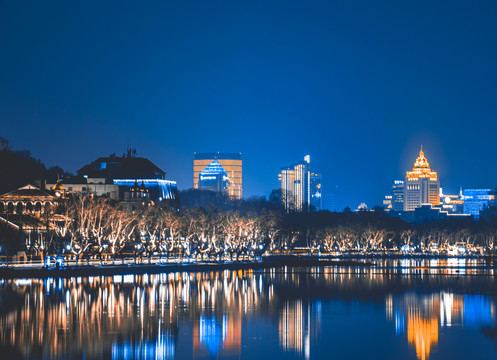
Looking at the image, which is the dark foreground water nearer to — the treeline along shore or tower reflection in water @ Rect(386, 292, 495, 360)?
tower reflection in water @ Rect(386, 292, 495, 360)

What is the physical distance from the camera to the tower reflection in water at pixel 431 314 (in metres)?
40.2

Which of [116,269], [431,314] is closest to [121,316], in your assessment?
[431,314]

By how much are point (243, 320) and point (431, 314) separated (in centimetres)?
1160

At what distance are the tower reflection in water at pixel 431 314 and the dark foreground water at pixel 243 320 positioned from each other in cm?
6

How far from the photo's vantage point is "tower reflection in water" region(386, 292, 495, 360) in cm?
4016

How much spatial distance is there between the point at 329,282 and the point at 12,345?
→ 46.4 metres

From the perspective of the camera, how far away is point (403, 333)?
4216 cm

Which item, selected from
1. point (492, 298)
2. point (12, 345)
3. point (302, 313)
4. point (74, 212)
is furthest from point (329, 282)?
point (12, 345)

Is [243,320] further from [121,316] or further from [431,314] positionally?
[431,314]

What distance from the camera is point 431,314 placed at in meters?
49.8

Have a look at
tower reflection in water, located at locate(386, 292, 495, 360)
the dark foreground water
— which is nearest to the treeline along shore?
the dark foreground water

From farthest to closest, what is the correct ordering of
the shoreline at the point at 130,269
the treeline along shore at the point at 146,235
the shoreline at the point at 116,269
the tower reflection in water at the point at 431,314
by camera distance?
the treeline along shore at the point at 146,235, the shoreline at the point at 130,269, the shoreline at the point at 116,269, the tower reflection in water at the point at 431,314

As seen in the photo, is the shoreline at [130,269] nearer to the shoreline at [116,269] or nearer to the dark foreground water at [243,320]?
the shoreline at [116,269]

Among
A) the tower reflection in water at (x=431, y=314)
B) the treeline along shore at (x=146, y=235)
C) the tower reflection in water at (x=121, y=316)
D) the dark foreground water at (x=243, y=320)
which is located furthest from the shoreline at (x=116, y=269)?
the tower reflection in water at (x=431, y=314)
